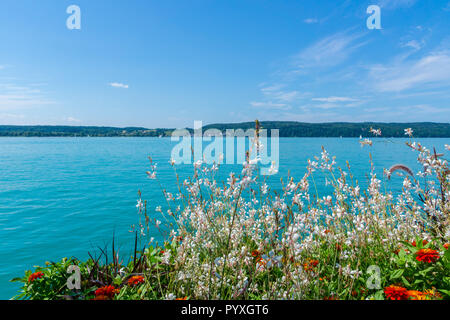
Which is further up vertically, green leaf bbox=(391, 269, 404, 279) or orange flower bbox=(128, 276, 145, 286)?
green leaf bbox=(391, 269, 404, 279)

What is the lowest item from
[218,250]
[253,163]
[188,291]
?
[188,291]

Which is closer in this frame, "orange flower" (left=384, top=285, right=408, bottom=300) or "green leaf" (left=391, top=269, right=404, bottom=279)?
"orange flower" (left=384, top=285, right=408, bottom=300)

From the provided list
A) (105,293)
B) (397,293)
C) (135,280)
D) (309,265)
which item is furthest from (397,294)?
(105,293)

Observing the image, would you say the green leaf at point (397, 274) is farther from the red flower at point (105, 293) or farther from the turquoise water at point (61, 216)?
the red flower at point (105, 293)

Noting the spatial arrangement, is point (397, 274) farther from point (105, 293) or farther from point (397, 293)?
point (105, 293)

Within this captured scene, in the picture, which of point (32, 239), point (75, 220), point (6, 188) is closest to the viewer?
point (32, 239)

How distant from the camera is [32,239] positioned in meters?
9.05

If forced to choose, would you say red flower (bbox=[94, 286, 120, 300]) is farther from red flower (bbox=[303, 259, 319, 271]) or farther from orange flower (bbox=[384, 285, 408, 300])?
orange flower (bbox=[384, 285, 408, 300])

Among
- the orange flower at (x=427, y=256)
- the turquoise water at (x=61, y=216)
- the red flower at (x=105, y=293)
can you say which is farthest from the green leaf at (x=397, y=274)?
the red flower at (x=105, y=293)

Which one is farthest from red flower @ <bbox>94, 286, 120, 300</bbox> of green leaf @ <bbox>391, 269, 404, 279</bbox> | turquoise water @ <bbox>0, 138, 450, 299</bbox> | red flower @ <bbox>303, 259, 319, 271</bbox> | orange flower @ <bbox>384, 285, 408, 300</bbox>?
turquoise water @ <bbox>0, 138, 450, 299</bbox>
